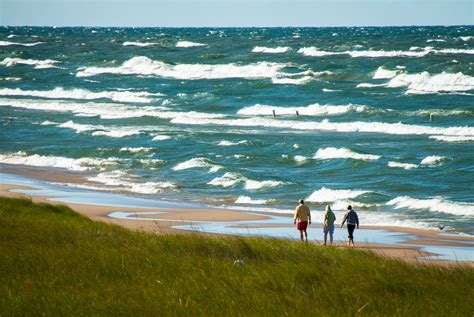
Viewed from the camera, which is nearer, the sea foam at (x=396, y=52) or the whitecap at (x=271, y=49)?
the sea foam at (x=396, y=52)

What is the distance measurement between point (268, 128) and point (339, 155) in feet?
44.9

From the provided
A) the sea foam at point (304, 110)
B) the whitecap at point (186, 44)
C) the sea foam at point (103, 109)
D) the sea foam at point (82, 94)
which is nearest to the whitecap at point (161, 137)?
the sea foam at point (103, 109)

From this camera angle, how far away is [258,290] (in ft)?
35.8

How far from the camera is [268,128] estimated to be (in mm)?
51875

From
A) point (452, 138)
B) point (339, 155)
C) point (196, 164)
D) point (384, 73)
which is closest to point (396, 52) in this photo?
point (384, 73)

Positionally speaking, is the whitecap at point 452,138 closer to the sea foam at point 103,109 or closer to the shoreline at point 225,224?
the sea foam at point 103,109

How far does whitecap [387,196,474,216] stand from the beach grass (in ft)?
45.7

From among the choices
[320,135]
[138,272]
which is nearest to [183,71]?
[320,135]

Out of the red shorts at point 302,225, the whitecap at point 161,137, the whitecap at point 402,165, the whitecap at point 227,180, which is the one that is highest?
the whitecap at point 161,137

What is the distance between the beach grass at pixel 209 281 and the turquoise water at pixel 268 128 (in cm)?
1272

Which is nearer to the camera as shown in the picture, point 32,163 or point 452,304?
point 452,304

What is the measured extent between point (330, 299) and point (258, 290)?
0.88 m

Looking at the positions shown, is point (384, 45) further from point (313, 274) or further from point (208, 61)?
point (313, 274)

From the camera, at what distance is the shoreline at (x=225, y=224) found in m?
21.4
